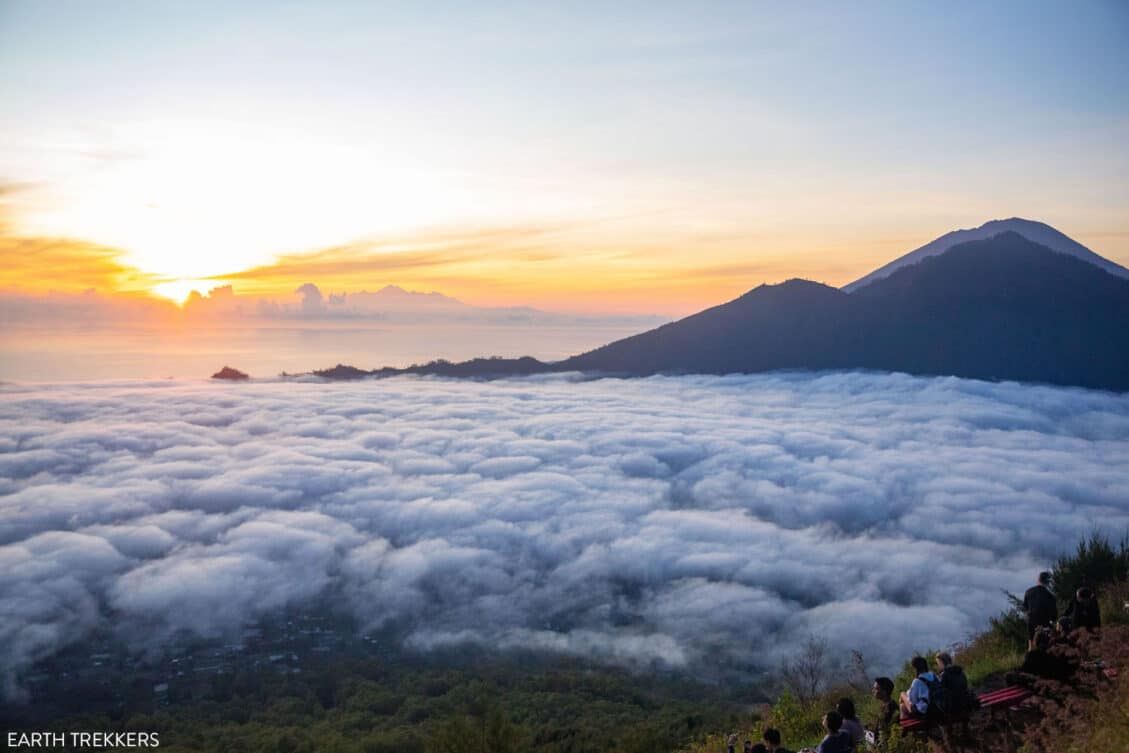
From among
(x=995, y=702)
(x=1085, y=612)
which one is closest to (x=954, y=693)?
(x=995, y=702)

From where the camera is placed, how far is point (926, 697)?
12023 millimetres

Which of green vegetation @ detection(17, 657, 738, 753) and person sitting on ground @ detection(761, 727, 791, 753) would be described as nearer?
person sitting on ground @ detection(761, 727, 791, 753)

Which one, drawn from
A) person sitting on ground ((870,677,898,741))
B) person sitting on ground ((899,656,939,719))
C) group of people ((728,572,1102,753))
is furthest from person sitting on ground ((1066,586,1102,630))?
person sitting on ground ((870,677,898,741))

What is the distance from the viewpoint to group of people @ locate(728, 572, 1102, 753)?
11102mm

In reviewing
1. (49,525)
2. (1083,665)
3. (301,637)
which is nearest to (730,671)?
(301,637)

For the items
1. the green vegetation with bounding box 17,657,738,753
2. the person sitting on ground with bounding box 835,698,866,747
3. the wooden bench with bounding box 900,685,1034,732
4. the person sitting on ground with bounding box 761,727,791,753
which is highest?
the person sitting on ground with bounding box 835,698,866,747

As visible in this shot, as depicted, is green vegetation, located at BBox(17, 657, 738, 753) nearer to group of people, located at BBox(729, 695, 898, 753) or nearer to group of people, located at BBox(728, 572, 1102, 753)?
group of people, located at BBox(728, 572, 1102, 753)

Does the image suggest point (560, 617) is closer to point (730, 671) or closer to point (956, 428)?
point (730, 671)

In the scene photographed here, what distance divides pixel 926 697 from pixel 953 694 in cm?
40

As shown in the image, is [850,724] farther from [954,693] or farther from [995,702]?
[995,702]

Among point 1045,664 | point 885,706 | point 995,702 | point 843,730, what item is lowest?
point 995,702

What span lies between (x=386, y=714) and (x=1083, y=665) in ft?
245

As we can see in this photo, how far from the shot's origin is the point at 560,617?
363 ft

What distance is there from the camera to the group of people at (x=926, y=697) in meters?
11.1
